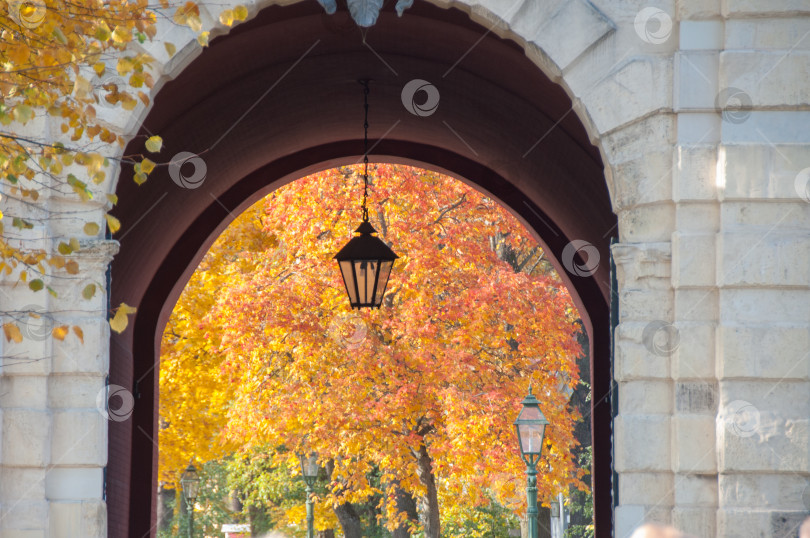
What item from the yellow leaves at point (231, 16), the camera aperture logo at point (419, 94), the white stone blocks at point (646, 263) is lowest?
the white stone blocks at point (646, 263)

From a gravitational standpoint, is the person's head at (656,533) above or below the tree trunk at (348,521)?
above

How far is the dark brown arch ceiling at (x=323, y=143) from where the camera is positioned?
26.3 feet

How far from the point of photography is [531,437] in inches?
505

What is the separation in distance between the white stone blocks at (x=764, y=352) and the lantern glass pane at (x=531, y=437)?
7.22 metres

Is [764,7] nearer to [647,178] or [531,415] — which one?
[647,178]

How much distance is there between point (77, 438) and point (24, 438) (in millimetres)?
283

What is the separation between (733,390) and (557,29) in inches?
89.8

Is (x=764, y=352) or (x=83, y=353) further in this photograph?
(x=83, y=353)

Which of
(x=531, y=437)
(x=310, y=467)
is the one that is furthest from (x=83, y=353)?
(x=310, y=467)

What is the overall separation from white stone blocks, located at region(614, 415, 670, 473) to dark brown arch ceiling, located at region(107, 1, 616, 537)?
10.1ft

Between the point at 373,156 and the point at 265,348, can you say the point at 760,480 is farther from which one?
the point at 265,348

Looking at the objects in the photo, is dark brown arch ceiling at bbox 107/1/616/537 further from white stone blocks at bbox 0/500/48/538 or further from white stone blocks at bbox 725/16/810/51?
white stone blocks at bbox 0/500/48/538

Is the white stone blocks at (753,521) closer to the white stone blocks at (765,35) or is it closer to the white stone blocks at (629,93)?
the white stone blocks at (629,93)

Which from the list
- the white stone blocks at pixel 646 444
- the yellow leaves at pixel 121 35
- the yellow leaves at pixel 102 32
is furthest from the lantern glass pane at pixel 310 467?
the yellow leaves at pixel 102 32
